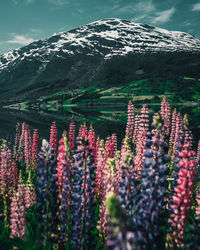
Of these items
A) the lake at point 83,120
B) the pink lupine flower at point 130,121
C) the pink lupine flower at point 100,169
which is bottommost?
the lake at point 83,120

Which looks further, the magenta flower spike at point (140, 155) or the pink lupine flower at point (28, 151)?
the pink lupine flower at point (28, 151)

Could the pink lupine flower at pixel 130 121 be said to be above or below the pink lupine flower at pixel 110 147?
above

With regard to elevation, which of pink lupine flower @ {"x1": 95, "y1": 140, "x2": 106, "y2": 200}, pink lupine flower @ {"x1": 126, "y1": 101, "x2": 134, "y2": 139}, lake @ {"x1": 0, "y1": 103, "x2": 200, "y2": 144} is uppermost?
pink lupine flower @ {"x1": 126, "y1": 101, "x2": 134, "y2": 139}

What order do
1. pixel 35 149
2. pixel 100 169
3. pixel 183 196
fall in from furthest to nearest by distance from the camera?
pixel 35 149, pixel 100 169, pixel 183 196

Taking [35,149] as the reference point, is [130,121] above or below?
above

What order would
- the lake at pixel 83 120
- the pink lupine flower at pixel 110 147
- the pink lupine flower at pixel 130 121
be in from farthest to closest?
the lake at pixel 83 120 < the pink lupine flower at pixel 130 121 < the pink lupine flower at pixel 110 147

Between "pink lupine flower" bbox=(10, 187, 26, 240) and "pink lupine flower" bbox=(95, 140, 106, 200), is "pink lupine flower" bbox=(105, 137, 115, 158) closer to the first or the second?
"pink lupine flower" bbox=(95, 140, 106, 200)

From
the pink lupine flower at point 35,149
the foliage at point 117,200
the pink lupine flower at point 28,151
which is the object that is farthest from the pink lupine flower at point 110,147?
the pink lupine flower at point 28,151

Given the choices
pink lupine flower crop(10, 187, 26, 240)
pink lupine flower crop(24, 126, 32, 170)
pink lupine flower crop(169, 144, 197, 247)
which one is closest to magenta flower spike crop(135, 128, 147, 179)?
pink lupine flower crop(169, 144, 197, 247)

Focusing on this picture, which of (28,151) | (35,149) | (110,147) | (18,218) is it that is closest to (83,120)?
(28,151)

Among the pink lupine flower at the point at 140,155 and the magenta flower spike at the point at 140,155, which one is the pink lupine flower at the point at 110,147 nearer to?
A: the magenta flower spike at the point at 140,155

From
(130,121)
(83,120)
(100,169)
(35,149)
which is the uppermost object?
(130,121)

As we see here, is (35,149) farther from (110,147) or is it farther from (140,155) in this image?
(140,155)

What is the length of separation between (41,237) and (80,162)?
7.78 feet
